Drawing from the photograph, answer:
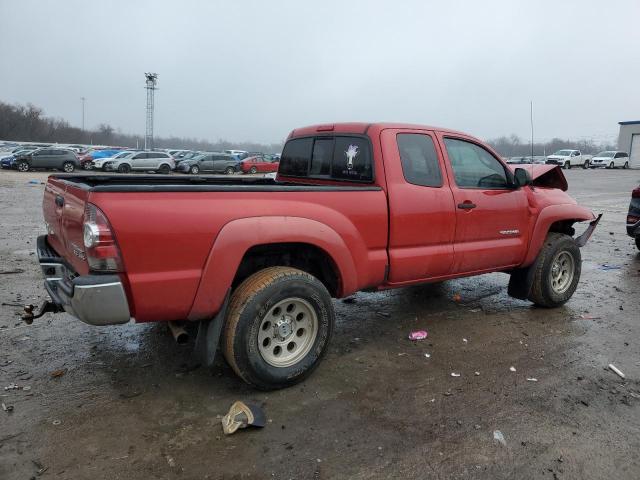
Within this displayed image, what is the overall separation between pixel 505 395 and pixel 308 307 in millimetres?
1584

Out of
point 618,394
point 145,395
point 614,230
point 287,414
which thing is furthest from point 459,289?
point 614,230

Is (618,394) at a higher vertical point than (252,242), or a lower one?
lower

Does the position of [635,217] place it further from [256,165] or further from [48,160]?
[48,160]

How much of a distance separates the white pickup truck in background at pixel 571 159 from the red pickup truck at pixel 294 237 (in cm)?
4592

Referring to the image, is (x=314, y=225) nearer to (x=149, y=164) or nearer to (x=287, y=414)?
(x=287, y=414)

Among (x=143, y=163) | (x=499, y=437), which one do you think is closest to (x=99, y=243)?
(x=499, y=437)

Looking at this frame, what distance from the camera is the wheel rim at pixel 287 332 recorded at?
366 cm

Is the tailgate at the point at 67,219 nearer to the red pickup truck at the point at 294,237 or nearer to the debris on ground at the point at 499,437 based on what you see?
the red pickup truck at the point at 294,237

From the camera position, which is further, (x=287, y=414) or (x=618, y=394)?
(x=618, y=394)

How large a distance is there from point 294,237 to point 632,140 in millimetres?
61883

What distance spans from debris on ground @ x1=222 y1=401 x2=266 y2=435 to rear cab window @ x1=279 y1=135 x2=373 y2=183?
2.09 meters

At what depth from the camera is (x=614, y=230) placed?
39.4 ft

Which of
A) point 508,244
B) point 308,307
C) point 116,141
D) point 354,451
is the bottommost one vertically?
point 354,451

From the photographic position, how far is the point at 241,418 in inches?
128
